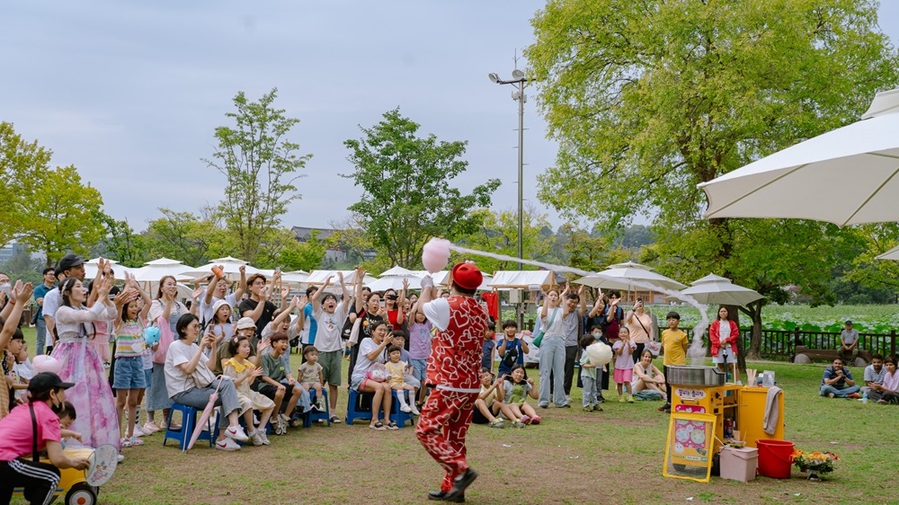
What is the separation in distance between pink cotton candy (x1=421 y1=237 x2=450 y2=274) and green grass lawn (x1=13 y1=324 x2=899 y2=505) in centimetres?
191

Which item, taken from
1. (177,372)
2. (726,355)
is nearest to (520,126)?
(726,355)

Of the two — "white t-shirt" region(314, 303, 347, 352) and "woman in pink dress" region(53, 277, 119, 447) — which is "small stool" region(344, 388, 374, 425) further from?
"woman in pink dress" region(53, 277, 119, 447)

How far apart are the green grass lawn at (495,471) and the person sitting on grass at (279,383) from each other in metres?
0.32

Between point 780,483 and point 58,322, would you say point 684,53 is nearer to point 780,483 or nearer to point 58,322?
point 780,483

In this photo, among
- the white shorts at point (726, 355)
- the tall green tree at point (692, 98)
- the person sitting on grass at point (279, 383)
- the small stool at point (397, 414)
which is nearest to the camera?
the person sitting on grass at point (279, 383)

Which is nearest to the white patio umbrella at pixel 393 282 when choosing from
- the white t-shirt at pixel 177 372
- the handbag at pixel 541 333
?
the handbag at pixel 541 333

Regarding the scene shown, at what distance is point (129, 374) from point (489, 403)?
16.3ft

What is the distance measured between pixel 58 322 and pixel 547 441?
18.5ft

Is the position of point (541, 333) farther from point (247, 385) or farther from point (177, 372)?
point (177, 372)

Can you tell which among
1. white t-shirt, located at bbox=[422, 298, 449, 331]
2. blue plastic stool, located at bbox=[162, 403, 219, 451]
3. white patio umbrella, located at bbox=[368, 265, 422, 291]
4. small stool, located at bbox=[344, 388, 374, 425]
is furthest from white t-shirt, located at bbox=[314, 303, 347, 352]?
white patio umbrella, located at bbox=[368, 265, 422, 291]

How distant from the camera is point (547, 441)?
32.1ft

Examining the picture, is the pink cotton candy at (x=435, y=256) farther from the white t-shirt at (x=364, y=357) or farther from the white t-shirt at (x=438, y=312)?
the white t-shirt at (x=364, y=357)

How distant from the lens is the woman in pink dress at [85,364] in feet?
22.0

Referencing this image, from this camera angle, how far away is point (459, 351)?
6516mm
